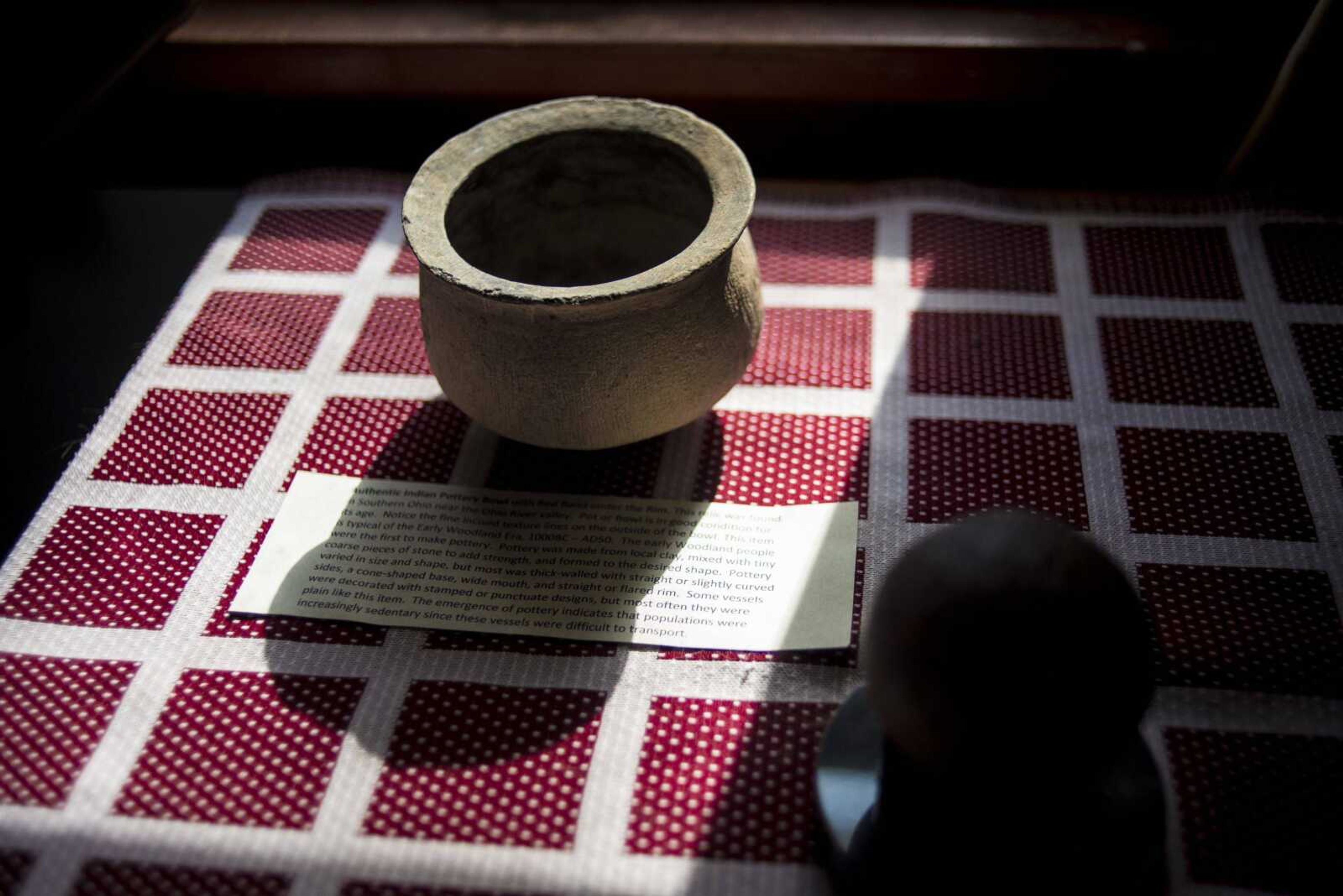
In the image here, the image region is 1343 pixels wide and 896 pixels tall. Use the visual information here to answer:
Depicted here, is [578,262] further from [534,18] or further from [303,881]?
[303,881]

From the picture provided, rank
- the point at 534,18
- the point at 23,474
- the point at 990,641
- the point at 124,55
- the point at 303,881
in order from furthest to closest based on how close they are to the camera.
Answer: the point at 534,18 < the point at 23,474 < the point at 124,55 < the point at 303,881 < the point at 990,641

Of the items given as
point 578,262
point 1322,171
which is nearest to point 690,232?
point 578,262

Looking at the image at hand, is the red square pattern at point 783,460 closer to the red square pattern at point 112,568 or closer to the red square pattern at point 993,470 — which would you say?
the red square pattern at point 993,470

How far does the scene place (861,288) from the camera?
3.60 feet

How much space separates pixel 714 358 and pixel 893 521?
0.19m

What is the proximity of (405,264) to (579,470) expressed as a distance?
36 cm

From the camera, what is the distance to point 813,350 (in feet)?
3.40

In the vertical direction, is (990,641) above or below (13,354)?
above

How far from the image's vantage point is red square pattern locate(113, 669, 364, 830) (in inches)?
28.4

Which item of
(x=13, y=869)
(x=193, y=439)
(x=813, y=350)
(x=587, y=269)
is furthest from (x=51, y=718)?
(x=813, y=350)

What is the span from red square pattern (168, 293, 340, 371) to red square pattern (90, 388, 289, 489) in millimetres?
44

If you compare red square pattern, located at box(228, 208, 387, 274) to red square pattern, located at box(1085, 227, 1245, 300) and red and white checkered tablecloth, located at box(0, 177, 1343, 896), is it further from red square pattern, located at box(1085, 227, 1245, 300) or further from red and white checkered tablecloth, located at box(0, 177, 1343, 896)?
red square pattern, located at box(1085, 227, 1245, 300)

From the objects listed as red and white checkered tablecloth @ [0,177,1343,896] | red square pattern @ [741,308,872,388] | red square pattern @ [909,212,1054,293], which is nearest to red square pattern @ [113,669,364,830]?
red and white checkered tablecloth @ [0,177,1343,896]

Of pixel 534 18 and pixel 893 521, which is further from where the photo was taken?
pixel 534 18
